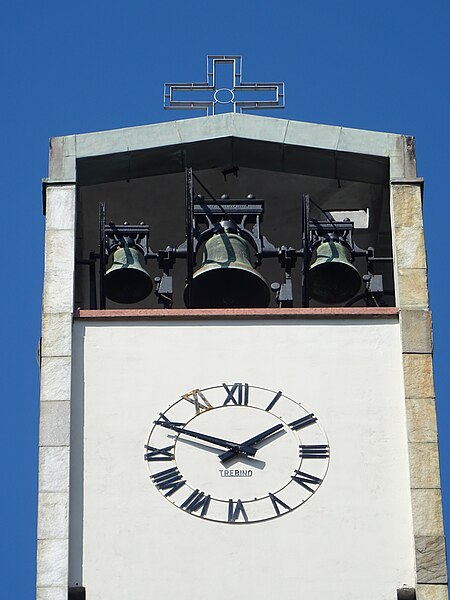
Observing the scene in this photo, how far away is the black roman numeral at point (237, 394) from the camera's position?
24703 mm

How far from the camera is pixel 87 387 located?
81.6 feet

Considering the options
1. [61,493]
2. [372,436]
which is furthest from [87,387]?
[372,436]

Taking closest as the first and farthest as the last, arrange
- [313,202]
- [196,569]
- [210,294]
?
[196,569] → [210,294] → [313,202]

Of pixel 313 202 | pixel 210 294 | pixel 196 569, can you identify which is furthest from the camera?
pixel 313 202

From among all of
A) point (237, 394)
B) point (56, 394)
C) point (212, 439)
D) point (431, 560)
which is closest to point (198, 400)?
point (237, 394)

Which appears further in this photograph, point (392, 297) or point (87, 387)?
point (392, 297)

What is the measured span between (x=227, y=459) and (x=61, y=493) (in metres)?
1.60

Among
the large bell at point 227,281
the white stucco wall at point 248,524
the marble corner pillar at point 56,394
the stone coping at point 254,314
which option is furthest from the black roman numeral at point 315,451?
the marble corner pillar at point 56,394

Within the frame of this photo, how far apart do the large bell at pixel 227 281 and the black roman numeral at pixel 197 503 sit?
242cm

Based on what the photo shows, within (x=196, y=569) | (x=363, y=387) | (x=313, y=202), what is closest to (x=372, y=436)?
(x=363, y=387)

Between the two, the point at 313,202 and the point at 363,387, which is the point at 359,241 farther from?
the point at 363,387

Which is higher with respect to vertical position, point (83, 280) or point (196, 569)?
point (83, 280)

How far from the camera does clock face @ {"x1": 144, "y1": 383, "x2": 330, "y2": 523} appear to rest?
2412 cm

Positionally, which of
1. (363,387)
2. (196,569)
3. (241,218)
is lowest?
(196,569)
